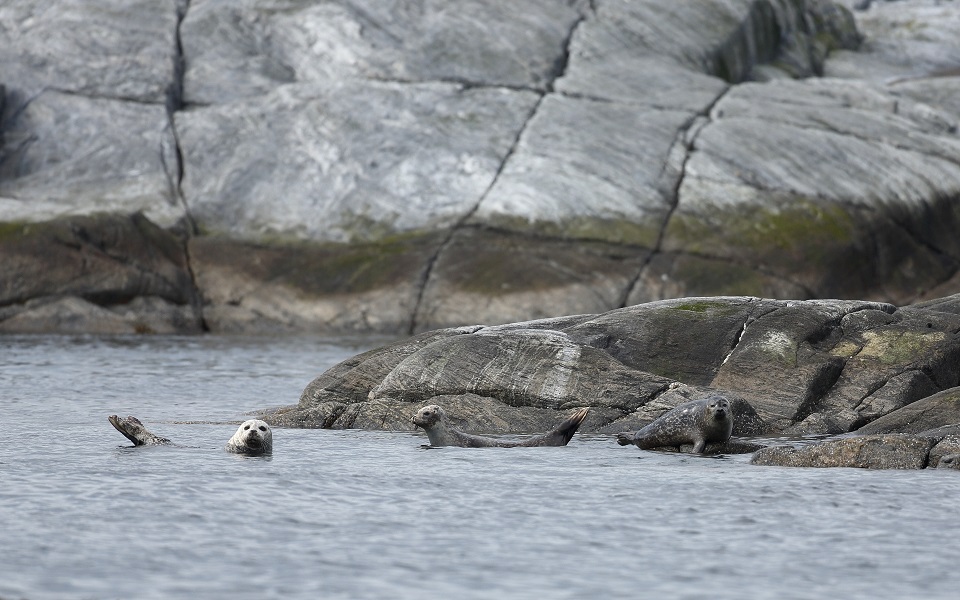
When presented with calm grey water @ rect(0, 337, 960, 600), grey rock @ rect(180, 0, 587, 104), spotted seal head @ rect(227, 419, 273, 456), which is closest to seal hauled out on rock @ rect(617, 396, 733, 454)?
calm grey water @ rect(0, 337, 960, 600)

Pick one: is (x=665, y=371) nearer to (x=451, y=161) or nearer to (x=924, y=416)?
(x=924, y=416)

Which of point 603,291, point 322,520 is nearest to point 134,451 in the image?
point 322,520

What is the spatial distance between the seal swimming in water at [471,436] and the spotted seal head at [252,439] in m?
1.75

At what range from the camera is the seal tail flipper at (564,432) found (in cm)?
1548

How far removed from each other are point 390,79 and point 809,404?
23467mm

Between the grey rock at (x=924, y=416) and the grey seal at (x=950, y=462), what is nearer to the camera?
the grey seal at (x=950, y=462)

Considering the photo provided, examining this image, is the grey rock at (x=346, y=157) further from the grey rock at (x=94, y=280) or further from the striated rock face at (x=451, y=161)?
the grey rock at (x=94, y=280)

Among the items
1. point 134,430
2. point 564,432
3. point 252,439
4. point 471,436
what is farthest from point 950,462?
point 134,430

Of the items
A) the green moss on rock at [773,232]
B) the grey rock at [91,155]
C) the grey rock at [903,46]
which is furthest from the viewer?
the grey rock at [903,46]

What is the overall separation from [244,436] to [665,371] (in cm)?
568

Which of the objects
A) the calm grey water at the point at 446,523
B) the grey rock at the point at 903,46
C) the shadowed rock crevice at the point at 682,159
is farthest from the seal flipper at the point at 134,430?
the grey rock at the point at 903,46

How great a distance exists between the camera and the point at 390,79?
3875cm

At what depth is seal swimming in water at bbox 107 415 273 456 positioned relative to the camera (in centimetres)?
1446

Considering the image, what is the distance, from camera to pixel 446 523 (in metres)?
11.1
